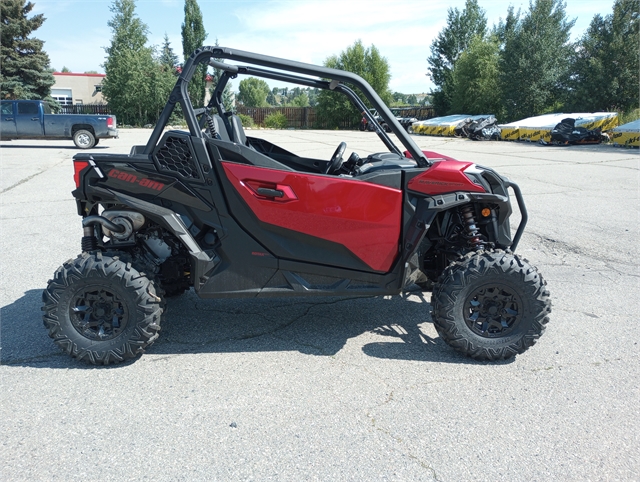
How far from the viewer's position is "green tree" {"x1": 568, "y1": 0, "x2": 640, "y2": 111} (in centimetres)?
2684

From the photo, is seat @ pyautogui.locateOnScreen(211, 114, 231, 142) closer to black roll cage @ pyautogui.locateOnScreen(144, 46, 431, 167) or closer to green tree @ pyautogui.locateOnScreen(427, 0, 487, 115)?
black roll cage @ pyautogui.locateOnScreen(144, 46, 431, 167)

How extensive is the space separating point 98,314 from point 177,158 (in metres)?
1.14

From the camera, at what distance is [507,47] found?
3378 cm

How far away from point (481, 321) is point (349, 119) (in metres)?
Result: 42.5

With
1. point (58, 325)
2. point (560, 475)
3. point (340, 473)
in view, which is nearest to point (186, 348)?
point (58, 325)

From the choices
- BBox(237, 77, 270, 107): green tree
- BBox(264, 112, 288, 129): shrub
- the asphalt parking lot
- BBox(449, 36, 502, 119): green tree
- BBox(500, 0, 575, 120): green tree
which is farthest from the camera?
BBox(237, 77, 270, 107): green tree

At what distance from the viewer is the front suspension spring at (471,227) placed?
12.0 ft

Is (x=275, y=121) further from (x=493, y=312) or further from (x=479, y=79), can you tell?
(x=493, y=312)

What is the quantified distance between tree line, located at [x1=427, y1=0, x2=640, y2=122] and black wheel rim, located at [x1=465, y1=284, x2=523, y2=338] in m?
28.7

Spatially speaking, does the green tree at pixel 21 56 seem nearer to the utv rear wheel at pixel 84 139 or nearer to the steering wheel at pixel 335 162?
the utv rear wheel at pixel 84 139

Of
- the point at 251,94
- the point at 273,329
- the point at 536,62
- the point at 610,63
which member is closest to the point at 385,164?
the point at 273,329

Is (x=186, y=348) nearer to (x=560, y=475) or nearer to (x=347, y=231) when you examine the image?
(x=347, y=231)

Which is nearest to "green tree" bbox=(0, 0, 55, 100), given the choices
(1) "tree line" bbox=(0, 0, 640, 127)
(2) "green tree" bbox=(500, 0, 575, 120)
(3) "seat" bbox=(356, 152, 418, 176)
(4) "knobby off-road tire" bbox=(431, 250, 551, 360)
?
(1) "tree line" bbox=(0, 0, 640, 127)

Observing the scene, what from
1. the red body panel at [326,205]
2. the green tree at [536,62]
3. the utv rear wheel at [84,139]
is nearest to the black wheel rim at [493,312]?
the red body panel at [326,205]
